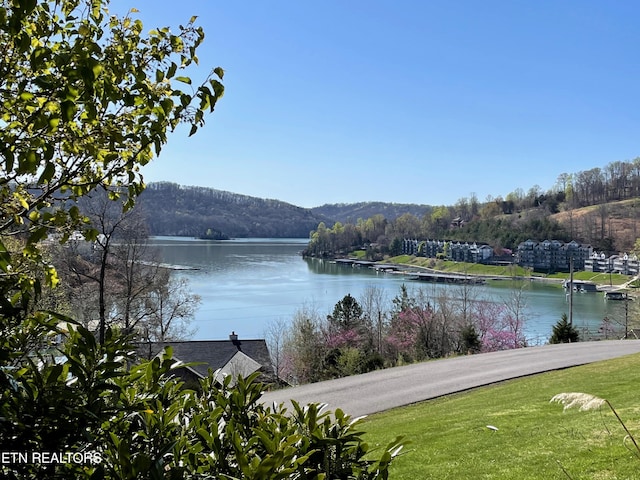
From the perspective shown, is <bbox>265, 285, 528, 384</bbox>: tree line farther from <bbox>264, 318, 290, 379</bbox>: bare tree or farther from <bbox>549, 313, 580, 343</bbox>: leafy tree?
<bbox>549, 313, 580, 343</bbox>: leafy tree

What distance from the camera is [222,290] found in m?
54.2

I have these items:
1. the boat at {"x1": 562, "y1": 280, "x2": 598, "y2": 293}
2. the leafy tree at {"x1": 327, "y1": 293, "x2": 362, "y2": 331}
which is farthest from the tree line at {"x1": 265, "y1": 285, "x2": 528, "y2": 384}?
the boat at {"x1": 562, "y1": 280, "x2": 598, "y2": 293}

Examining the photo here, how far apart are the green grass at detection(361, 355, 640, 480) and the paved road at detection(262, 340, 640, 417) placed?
1518 mm

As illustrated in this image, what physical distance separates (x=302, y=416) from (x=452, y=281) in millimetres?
77850

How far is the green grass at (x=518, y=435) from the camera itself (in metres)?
5.43

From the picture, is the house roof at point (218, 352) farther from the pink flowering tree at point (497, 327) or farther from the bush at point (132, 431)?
the bush at point (132, 431)

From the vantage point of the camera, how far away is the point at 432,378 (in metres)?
16.0

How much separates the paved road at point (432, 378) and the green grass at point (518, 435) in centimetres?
152

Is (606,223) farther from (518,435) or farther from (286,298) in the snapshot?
(518,435)

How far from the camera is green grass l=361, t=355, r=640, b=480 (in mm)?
5426

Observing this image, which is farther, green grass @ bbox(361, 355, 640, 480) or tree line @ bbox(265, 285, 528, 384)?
tree line @ bbox(265, 285, 528, 384)

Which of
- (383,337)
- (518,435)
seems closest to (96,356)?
(518,435)

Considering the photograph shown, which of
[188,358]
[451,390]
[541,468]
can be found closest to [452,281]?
[188,358]

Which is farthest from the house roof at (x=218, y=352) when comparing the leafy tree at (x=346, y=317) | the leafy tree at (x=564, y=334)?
the leafy tree at (x=564, y=334)
